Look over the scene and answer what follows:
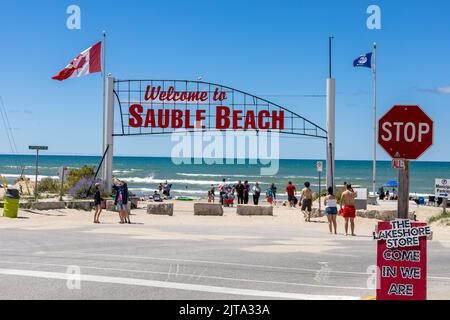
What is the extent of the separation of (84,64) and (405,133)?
27.6m

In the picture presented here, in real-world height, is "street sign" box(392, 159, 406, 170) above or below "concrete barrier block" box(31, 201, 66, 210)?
above

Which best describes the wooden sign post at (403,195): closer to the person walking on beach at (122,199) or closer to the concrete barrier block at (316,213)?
the person walking on beach at (122,199)

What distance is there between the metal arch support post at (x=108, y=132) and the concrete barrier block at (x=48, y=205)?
5.48 meters

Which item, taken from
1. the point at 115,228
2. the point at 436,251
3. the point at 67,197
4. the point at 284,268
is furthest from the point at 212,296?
the point at 67,197

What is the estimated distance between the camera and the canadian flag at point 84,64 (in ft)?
107

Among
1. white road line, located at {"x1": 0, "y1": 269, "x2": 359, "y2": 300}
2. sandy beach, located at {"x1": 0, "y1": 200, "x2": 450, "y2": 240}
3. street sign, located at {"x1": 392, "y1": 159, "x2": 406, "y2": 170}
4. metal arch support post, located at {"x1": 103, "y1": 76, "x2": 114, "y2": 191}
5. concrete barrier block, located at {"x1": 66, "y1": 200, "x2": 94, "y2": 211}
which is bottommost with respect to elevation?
white road line, located at {"x1": 0, "y1": 269, "x2": 359, "y2": 300}

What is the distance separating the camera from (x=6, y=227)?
20438 millimetres

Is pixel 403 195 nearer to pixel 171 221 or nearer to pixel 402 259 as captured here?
pixel 402 259

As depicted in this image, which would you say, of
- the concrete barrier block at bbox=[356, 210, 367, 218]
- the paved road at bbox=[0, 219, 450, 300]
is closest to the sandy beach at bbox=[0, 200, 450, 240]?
the concrete barrier block at bbox=[356, 210, 367, 218]

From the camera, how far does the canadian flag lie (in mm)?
32469

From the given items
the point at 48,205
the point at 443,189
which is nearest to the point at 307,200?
the point at 443,189

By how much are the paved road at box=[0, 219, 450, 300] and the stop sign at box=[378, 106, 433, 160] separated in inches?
112

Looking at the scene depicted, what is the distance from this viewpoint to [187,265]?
12.7 metres

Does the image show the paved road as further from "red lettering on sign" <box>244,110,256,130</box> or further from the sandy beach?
"red lettering on sign" <box>244,110,256,130</box>
